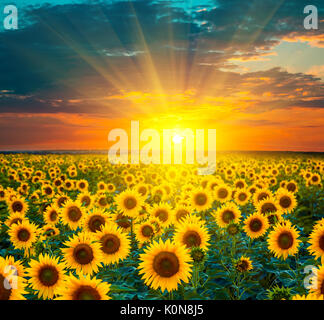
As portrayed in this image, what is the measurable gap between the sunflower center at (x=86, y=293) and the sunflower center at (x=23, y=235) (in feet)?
12.1

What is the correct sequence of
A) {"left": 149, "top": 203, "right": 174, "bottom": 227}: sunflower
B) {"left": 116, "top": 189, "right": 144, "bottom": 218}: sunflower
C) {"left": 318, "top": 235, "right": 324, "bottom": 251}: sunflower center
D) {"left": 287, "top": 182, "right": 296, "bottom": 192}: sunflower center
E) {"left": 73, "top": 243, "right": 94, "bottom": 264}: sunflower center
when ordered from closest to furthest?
{"left": 73, "top": 243, "right": 94, "bottom": 264}: sunflower center < {"left": 318, "top": 235, "right": 324, "bottom": 251}: sunflower center < {"left": 149, "top": 203, "right": 174, "bottom": 227}: sunflower < {"left": 116, "top": 189, "right": 144, "bottom": 218}: sunflower < {"left": 287, "top": 182, "right": 296, "bottom": 192}: sunflower center

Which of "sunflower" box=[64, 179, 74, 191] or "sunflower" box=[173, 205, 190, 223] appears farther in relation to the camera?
"sunflower" box=[64, 179, 74, 191]

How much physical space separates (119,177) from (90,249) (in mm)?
15586

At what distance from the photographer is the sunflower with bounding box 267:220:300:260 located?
568 centimetres

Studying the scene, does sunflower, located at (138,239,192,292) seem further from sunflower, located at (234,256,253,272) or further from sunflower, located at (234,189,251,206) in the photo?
sunflower, located at (234,189,251,206)

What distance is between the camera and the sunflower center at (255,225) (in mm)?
6902

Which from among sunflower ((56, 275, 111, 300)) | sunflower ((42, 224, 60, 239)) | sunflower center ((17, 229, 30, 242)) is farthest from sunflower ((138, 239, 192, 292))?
sunflower ((42, 224, 60, 239))

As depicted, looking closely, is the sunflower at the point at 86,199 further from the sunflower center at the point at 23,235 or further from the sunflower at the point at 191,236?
the sunflower at the point at 191,236

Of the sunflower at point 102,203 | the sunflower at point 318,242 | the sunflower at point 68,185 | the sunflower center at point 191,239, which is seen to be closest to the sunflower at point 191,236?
the sunflower center at point 191,239

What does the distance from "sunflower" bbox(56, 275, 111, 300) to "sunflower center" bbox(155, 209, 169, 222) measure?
3766 millimetres

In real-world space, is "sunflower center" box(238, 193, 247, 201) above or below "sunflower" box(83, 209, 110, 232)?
above

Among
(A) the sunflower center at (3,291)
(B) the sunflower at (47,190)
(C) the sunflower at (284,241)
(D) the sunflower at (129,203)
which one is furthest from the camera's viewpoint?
(B) the sunflower at (47,190)

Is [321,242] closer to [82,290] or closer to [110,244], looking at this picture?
[110,244]

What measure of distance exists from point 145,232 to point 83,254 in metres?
1.84
